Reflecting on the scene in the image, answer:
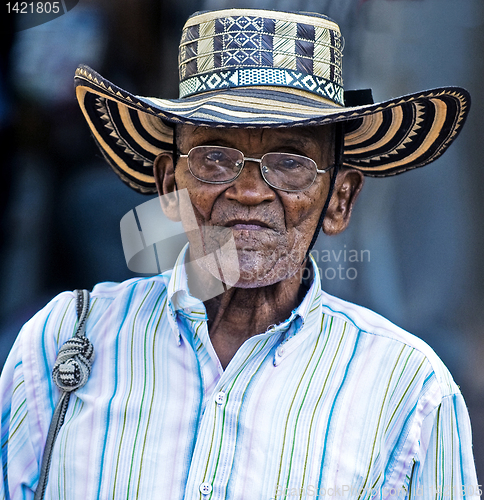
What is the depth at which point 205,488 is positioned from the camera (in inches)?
58.8

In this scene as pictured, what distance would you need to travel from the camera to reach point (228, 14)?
5.66 ft

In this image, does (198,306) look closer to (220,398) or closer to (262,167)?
(220,398)

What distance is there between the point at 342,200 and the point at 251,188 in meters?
0.42

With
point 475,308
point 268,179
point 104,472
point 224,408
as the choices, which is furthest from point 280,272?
point 475,308

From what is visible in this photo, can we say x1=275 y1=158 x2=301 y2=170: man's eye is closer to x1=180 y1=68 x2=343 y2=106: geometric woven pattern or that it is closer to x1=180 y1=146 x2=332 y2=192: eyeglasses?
x1=180 y1=146 x2=332 y2=192: eyeglasses

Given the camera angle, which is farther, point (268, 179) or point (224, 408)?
point (268, 179)

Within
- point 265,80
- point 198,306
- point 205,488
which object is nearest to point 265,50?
point 265,80

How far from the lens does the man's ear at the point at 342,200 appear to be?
1.90 meters

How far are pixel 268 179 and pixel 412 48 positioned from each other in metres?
1.39

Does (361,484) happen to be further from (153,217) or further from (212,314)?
(153,217)

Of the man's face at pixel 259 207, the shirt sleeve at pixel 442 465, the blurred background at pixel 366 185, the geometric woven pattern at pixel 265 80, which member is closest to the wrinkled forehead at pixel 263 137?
the man's face at pixel 259 207

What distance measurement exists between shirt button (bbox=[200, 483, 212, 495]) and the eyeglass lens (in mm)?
855

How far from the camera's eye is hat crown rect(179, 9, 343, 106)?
1.71 metres

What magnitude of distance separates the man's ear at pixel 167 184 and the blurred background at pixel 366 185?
883 mm
